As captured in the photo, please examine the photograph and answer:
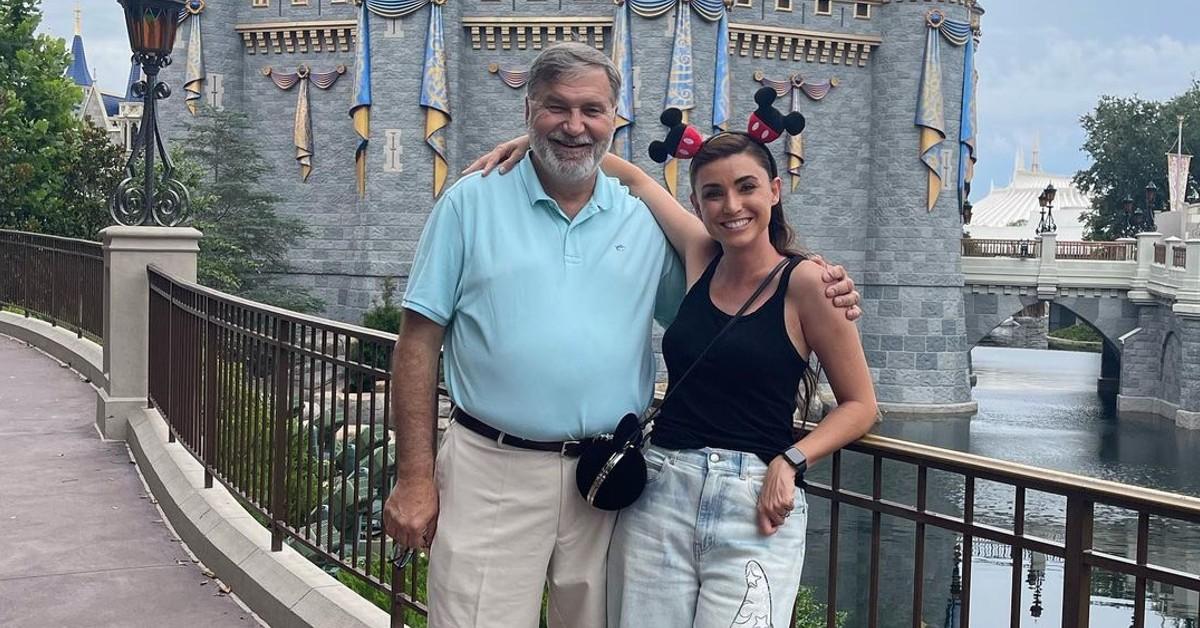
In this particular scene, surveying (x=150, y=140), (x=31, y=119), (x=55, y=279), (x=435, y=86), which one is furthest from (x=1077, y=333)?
(x=150, y=140)

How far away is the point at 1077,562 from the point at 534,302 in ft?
3.46

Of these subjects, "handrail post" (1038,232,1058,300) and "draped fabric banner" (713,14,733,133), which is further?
"handrail post" (1038,232,1058,300)

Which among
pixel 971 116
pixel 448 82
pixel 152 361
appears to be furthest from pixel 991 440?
pixel 152 361

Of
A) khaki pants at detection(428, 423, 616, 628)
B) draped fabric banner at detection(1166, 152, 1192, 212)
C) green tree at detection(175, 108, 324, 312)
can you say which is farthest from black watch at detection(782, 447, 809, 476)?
draped fabric banner at detection(1166, 152, 1192, 212)

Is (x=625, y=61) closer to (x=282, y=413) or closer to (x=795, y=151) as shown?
(x=795, y=151)

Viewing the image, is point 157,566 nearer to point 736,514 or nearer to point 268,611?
point 268,611

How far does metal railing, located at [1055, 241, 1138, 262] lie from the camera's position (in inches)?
1324

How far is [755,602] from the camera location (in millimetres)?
2219

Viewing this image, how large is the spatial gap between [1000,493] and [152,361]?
2083 cm

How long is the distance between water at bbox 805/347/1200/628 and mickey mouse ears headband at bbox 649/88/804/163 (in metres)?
5.96

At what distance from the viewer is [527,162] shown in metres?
2.54

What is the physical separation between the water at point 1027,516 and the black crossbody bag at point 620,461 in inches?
236

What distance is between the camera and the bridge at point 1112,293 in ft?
104

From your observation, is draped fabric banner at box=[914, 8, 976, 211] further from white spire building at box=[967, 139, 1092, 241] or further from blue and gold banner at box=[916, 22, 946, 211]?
white spire building at box=[967, 139, 1092, 241]
